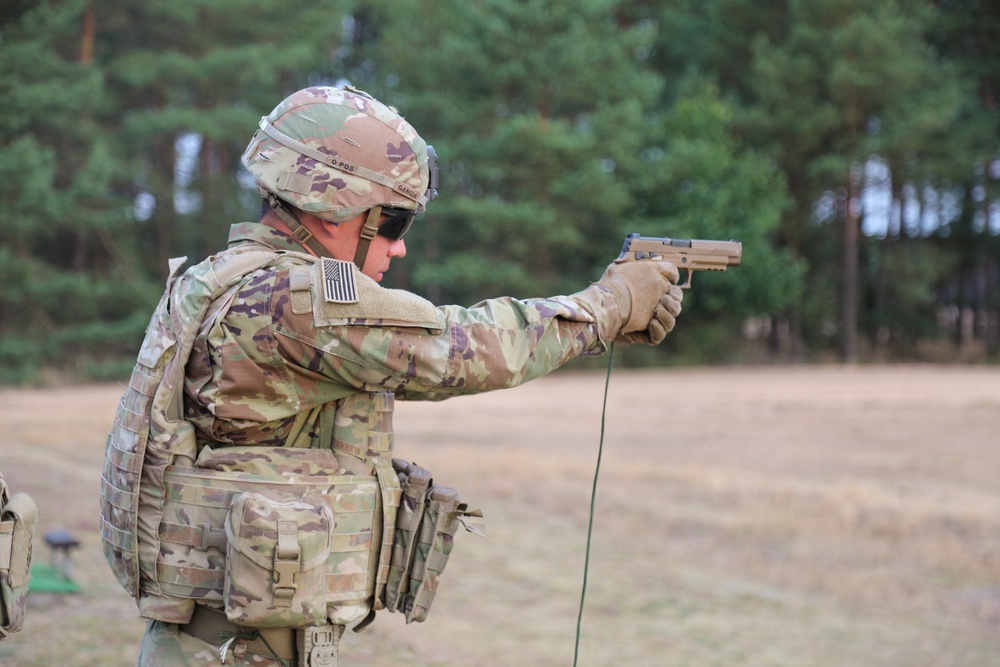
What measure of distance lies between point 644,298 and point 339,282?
85cm

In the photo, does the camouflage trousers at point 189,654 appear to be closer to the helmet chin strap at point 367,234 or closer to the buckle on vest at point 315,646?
the buckle on vest at point 315,646

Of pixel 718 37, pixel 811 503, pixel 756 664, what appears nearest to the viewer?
pixel 756 664

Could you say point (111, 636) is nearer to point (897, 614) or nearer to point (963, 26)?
point (897, 614)

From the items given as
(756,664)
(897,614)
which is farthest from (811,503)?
(756,664)

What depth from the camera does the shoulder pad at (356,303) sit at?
2.31 meters

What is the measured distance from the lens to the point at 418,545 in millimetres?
2746

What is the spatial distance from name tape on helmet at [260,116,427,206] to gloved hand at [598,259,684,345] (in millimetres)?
583

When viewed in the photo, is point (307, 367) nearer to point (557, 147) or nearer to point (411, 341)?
→ point (411, 341)

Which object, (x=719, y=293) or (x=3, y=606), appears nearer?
(x=3, y=606)

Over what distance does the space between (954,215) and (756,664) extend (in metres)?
33.7

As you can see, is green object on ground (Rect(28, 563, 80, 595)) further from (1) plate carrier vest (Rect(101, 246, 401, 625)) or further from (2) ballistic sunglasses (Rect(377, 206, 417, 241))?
(2) ballistic sunglasses (Rect(377, 206, 417, 241))

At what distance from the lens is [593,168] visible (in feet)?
89.1

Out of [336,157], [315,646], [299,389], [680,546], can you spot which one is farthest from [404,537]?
[680,546]

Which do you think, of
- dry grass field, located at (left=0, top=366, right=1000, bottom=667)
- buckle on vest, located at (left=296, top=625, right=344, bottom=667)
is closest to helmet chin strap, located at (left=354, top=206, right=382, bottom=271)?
buckle on vest, located at (left=296, top=625, right=344, bottom=667)
